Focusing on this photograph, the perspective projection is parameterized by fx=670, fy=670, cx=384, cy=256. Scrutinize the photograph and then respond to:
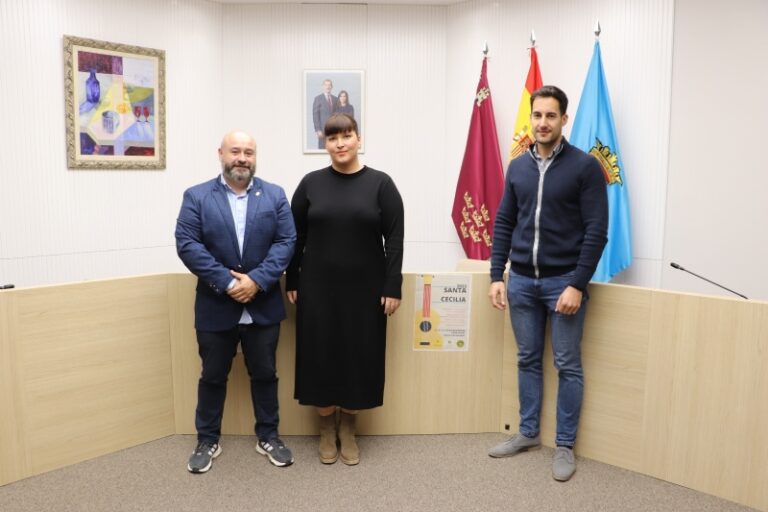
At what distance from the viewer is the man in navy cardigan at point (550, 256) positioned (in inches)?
107

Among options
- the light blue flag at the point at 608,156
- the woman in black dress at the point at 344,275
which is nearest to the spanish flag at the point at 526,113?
the light blue flag at the point at 608,156

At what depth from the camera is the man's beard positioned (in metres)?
2.80

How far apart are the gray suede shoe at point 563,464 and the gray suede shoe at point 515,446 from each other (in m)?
0.15

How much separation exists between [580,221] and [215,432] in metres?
1.83

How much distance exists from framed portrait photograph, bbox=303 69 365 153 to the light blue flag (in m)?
1.70

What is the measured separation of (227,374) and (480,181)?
8.14 ft

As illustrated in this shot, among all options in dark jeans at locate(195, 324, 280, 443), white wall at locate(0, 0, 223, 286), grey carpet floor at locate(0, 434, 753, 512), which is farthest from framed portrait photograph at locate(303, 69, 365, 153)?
grey carpet floor at locate(0, 434, 753, 512)

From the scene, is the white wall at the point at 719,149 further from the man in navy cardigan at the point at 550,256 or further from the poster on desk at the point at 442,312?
the poster on desk at the point at 442,312

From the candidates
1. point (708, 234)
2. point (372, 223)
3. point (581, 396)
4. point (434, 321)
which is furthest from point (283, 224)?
point (708, 234)

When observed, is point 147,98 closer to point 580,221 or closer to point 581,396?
point 580,221

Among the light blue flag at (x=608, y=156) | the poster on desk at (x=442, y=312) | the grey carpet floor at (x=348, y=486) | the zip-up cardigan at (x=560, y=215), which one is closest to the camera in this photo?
the grey carpet floor at (x=348, y=486)

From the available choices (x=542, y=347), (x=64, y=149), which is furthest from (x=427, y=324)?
(x=64, y=149)

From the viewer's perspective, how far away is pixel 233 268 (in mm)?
2799

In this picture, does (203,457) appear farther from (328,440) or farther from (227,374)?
(328,440)
